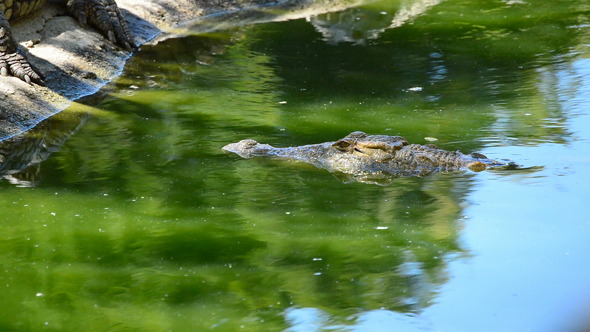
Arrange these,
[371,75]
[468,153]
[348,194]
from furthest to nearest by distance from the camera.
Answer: [371,75] < [468,153] < [348,194]

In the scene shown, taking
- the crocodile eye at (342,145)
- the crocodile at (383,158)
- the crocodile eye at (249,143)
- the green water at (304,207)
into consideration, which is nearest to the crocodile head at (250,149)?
the crocodile eye at (249,143)

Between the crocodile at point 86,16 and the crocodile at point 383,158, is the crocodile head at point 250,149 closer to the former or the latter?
the crocodile at point 383,158

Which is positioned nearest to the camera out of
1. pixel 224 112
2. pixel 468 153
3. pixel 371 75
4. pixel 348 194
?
pixel 348 194

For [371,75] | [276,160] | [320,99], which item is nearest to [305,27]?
[371,75]

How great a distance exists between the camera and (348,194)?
6391 mm

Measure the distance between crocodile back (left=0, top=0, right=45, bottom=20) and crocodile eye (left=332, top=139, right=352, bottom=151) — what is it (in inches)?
226

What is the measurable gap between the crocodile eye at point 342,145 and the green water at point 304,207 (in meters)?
0.31

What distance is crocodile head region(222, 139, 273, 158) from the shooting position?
23.8ft

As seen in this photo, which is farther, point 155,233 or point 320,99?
point 320,99

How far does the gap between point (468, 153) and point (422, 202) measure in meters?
1.18

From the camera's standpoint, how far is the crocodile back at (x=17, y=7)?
35.7 ft

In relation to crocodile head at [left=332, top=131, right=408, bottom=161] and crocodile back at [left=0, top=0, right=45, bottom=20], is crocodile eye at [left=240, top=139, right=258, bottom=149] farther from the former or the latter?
crocodile back at [left=0, top=0, right=45, bottom=20]

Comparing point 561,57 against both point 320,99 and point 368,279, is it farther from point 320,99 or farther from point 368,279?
point 368,279

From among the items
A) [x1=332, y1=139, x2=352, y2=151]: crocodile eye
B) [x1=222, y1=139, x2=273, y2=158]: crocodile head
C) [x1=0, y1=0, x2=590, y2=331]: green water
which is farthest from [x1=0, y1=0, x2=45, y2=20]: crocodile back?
[x1=332, y1=139, x2=352, y2=151]: crocodile eye
